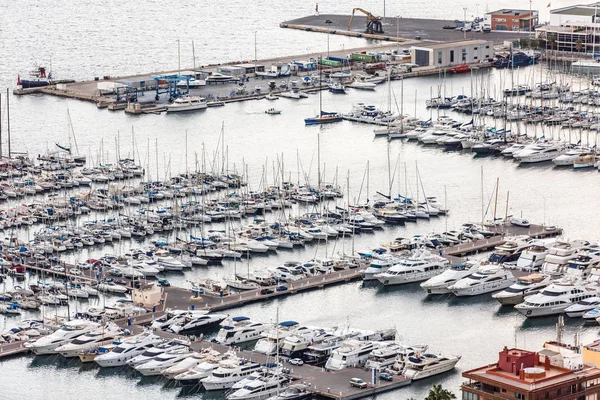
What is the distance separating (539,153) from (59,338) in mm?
28868

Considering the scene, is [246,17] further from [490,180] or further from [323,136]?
[490,180]

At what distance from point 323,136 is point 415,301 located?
2576 cm

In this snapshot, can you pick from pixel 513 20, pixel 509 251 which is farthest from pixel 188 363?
pixel 513 20

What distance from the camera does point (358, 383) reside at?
4325 cm

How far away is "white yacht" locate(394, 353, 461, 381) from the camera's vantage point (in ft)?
145

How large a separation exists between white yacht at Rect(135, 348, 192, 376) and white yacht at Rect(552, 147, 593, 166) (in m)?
27.6

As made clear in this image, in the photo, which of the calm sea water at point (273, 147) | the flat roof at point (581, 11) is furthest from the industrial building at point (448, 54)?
the flat roof at point (581, 11)

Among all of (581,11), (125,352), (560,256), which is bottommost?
(125,352)

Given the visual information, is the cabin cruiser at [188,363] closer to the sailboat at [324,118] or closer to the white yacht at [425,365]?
the white yacht at [425,365]

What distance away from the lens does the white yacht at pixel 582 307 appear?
4881cm

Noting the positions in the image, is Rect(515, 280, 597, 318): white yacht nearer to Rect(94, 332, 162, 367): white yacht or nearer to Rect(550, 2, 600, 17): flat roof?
Rect(94, 332, 162, 367): white yacht

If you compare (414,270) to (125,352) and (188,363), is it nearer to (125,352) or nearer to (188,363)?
(188,363)

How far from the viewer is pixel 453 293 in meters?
51.7

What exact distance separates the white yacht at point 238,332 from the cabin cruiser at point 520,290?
7.59m
